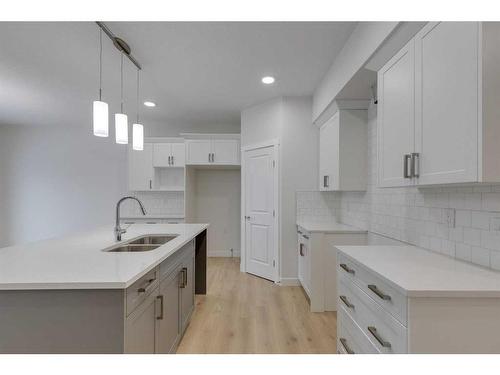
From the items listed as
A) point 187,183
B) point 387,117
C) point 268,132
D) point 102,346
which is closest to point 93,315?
point 102,346

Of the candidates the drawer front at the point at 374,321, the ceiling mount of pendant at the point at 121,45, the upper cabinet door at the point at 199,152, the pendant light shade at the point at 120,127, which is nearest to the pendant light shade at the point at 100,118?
the pendant light shade at the point at 120,127

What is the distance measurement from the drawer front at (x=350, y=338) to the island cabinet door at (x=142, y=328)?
1204 mm

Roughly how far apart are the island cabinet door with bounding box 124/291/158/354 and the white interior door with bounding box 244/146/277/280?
8.48 ft

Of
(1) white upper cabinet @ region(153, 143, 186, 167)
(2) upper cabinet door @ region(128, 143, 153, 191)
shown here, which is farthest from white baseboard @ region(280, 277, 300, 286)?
(2) upper cabinet door @ region(128, 143, 153, 191)

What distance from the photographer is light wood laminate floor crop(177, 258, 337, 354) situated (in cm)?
236

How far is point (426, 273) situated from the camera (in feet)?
4.52

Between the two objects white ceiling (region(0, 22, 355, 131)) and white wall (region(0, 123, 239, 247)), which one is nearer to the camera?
white ceiling (region(0, 22, 355, 131))

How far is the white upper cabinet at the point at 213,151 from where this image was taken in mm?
4965

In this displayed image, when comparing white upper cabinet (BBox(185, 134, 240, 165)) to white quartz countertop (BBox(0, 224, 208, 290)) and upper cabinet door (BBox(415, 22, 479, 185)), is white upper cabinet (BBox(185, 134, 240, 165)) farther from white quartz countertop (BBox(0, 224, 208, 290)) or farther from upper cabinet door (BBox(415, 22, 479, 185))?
upper cabinet door (BBox(415, 22, 479, 185))

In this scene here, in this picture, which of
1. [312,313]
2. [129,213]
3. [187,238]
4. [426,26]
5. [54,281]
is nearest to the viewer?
[54,281]

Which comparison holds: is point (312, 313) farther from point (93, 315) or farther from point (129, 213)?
point (129, 213)

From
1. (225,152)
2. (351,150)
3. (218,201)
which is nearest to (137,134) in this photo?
(225,152)

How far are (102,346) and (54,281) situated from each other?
14.5 inches

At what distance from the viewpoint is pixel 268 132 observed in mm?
4238
